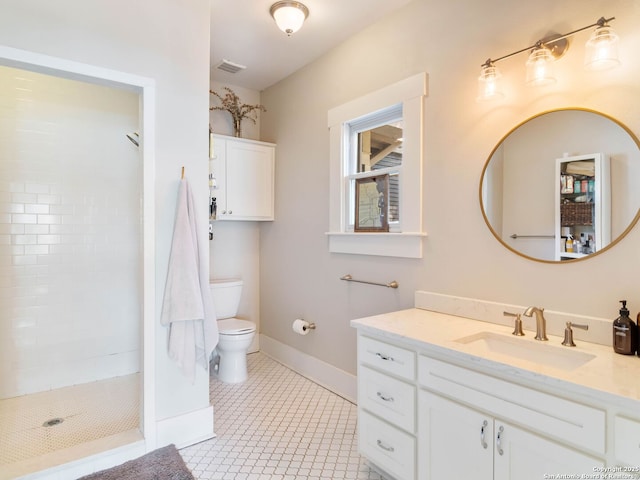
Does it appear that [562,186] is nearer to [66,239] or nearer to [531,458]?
[531,458]

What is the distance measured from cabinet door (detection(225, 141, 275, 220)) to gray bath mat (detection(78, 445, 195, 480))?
73.8 inches

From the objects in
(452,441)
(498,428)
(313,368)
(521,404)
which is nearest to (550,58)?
(521,404)

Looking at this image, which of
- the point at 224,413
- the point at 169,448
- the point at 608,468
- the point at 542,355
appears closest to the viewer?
the point at 608,468

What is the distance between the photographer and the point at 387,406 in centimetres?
173

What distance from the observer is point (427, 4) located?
2.19 m

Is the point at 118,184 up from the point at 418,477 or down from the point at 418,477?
up

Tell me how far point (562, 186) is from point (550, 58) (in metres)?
0.56

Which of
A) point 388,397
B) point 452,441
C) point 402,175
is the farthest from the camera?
point 402,175

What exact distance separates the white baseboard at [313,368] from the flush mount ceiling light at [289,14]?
7.93 feet

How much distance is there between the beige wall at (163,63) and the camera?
1.82 meters

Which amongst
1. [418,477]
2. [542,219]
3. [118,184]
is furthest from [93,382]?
[542,219]

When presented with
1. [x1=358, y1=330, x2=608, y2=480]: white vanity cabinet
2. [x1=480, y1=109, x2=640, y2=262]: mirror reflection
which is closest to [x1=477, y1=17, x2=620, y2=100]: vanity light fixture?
[x1=480, y1=109, x2=640, y2=262]: mirror reflection

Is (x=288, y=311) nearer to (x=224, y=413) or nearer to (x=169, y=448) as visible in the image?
(x=224, y=413)

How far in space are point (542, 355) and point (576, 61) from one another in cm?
126
